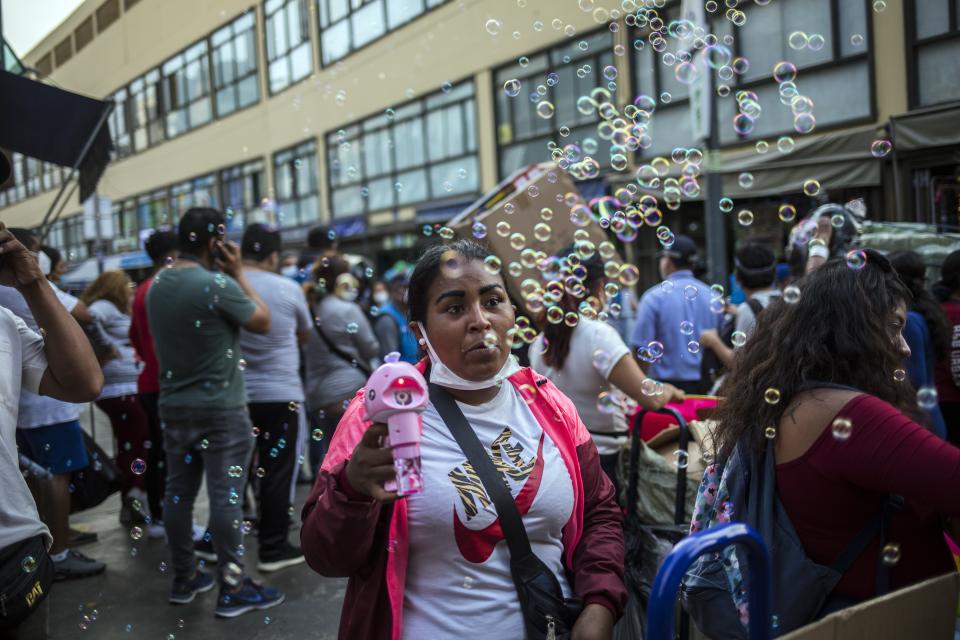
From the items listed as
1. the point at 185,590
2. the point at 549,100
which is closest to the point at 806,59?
the point at 549,100

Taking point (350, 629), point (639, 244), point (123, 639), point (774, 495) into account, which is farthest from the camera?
point (639, 244)

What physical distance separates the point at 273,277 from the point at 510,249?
1.50 m

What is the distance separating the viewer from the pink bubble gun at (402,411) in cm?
126

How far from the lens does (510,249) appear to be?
12.4 feet

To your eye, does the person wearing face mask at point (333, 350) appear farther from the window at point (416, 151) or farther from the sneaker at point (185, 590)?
the window at point (416, 151)

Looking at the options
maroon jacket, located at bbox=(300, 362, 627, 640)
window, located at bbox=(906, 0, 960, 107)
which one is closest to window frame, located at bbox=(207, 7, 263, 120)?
window, located at bbox=(906, 0, 960, 107)

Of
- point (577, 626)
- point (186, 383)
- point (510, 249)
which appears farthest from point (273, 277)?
point (577, 626)

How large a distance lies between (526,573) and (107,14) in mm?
5734

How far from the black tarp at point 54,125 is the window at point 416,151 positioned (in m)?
11.5

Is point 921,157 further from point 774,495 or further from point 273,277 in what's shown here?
point 774,495

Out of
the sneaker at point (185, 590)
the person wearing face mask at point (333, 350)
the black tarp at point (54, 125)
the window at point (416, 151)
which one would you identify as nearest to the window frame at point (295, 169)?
the window at point (416, 151)

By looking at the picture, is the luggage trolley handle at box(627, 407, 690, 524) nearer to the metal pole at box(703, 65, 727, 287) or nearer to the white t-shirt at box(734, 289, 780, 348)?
the white t-shirt at box(734, 289, 780, 348)

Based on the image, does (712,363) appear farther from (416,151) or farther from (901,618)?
(416,151)

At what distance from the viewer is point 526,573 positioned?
1610mm
